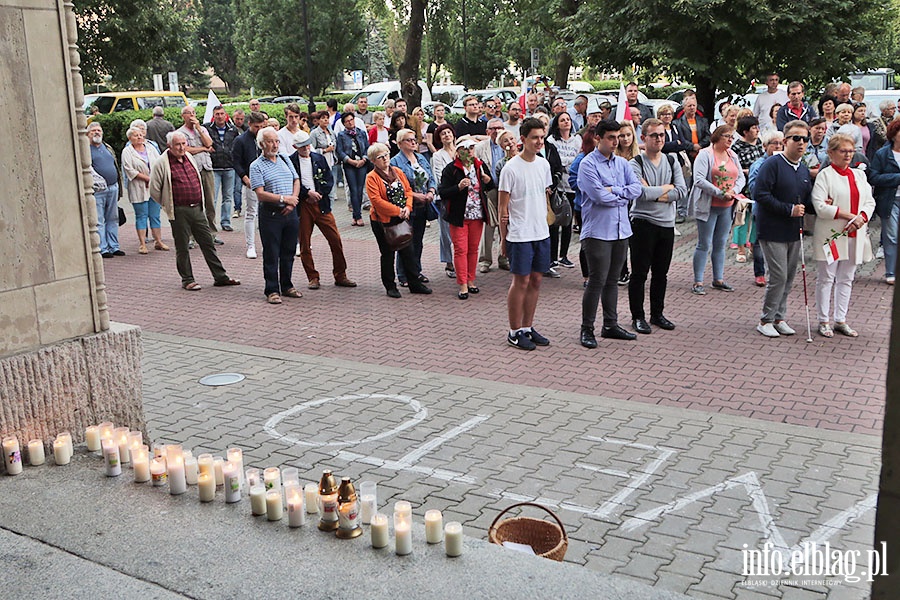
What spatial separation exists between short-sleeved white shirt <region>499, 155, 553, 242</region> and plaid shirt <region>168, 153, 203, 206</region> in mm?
4701

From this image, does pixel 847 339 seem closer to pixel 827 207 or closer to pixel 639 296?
pixel 827 207

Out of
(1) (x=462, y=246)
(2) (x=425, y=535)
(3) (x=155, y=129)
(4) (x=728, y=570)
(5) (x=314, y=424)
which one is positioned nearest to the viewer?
(2) (x=425, y=535)

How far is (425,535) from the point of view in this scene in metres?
4.47

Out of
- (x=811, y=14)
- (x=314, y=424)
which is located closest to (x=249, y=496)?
(x=314, y=424)

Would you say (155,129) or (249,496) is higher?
(155,129)

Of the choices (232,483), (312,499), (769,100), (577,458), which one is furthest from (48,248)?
(769,100)

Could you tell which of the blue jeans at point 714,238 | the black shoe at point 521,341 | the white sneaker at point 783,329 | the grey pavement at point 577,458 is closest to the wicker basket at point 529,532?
the grey pavement at point 577,458

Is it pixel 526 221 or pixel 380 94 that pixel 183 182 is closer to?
pixel 526 221

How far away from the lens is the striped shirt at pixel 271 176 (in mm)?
11023

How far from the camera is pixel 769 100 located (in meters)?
16.7

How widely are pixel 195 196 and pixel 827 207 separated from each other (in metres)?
7.37

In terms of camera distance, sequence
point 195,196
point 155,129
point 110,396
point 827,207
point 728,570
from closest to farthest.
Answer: point 728,570 → point 110,396 → point 827,207 → point 195,196 → point 155,129

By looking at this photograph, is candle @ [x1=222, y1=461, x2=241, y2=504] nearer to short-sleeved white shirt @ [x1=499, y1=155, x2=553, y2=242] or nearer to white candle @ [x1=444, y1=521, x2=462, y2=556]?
white candle @ [x1=444, y1=521, x2=462, y2=556]

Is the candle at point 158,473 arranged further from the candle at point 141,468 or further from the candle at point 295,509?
the candle at point 295,509
